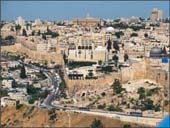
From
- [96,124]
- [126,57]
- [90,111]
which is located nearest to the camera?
[96,124]

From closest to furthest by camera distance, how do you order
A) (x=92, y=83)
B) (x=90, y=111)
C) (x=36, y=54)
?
(x=90, y=111)
(x=92, y=83)
(x=36, y=54)

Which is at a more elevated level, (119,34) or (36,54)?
(119,34)

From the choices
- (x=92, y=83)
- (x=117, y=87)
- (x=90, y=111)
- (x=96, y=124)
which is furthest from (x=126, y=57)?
(x=96, y=124)

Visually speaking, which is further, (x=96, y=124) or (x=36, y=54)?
(x=36, y=54)

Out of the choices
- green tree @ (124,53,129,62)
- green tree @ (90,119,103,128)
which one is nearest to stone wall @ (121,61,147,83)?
green tree @ (124,53,129,62)

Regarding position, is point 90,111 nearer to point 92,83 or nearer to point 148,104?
point 148,104

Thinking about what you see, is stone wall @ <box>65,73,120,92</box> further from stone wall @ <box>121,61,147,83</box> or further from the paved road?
the paved road

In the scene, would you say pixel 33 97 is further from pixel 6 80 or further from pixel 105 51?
pixel 105 51

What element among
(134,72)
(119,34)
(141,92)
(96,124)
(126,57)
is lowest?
(96,124)

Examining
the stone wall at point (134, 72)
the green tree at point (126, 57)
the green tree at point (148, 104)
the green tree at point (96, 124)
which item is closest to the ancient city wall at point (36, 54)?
the green tree at point (126, 57)

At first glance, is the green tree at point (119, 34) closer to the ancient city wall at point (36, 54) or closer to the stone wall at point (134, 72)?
the ancient city wall at point (36, 54)

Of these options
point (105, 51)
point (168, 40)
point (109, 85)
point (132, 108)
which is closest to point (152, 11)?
point (168, 40)
